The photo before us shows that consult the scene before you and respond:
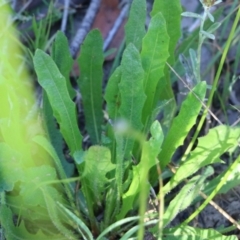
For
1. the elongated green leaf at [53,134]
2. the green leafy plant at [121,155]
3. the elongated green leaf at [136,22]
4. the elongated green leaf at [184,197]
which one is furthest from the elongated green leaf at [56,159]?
the elongated green leaf at [136,22]

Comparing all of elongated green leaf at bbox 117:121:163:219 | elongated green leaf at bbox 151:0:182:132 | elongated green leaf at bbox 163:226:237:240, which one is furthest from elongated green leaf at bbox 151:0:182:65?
elongated green leaf at bbox 163:226:237:240

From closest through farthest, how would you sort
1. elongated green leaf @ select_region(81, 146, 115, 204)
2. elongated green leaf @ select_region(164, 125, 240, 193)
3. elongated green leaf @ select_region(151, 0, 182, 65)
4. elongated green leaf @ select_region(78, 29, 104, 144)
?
elongated green leaf @ select_region(81, 146, 115, 204) → elongated green leaf @ select_region(164, 125, 240, 193) → elongated green leaf @ select_region(151, 0, 182, 65) → elongated green leaf @ select_region(78, 29, 104, 144)

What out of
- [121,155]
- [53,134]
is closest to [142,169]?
[121,155]

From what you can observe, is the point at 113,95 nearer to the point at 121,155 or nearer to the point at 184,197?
the point at 121,155

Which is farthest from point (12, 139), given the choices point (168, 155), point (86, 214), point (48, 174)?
point (168, 155)

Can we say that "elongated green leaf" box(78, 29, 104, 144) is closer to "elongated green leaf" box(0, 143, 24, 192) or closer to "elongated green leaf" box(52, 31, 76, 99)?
"elongated green leaf" box(52, 31, 76, 99)

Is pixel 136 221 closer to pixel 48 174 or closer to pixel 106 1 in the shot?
pixel 48 174

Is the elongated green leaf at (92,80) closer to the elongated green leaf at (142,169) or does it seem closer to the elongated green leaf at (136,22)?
A: the elongated green leaf at (136,22)
